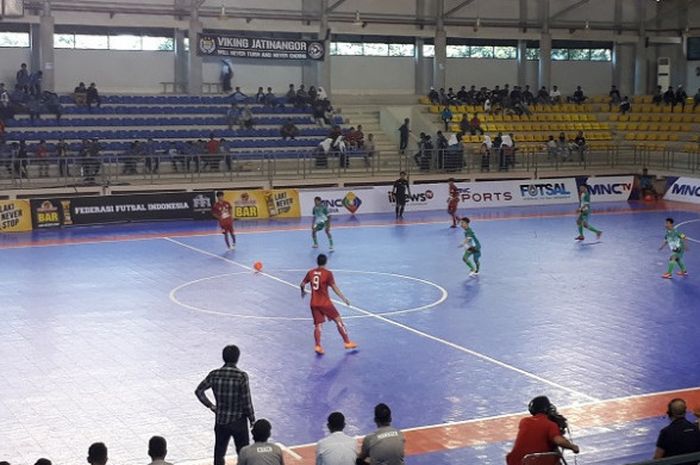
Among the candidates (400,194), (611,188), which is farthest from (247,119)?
(611,188)

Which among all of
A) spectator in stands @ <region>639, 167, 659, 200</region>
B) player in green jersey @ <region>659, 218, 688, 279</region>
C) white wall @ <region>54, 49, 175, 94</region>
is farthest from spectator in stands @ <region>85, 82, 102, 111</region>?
player in green jersey @ <region>659, 218, 688, 279</region>

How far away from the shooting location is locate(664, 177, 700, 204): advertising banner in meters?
44.1

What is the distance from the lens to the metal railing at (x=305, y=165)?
39.1 meters

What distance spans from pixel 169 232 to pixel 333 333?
16747 mm

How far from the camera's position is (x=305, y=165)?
1713 inches

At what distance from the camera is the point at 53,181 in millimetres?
38781

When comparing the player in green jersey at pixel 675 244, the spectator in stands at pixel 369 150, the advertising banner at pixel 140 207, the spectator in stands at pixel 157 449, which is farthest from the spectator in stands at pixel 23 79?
the spectator in stands at pixel 157 449

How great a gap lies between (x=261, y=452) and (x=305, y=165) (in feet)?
114

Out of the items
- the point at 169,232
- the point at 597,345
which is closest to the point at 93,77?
the point at 169,232

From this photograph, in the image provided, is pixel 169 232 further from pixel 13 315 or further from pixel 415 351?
pixel 415 351

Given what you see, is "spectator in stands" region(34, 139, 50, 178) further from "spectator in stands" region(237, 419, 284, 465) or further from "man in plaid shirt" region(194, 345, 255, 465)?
"spectator in stands" region(237, 419, 284, 465)

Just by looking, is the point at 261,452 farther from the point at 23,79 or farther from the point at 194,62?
the point at 194,62

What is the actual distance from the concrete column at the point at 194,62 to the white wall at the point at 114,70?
1635mm

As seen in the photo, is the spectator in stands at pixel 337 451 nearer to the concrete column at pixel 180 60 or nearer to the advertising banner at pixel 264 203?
the advertising banner at pixel 264 203
